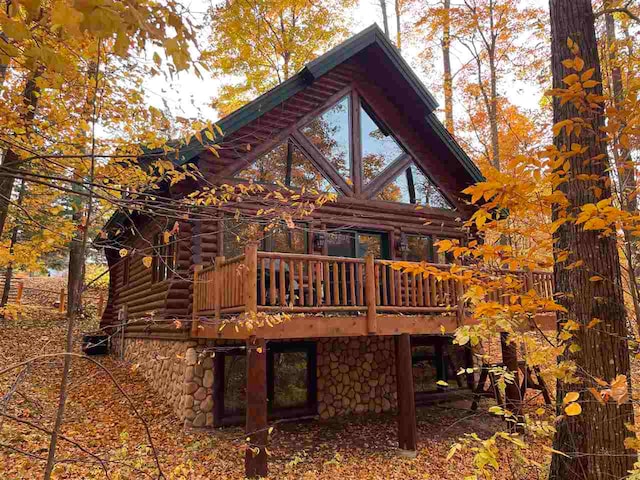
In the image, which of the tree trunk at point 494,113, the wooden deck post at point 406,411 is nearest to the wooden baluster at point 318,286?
the wooden deck post at point 406,411

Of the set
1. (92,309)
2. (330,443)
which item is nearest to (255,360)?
(330,443)

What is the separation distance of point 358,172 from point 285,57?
1088cm

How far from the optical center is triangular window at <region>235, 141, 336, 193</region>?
9820mm

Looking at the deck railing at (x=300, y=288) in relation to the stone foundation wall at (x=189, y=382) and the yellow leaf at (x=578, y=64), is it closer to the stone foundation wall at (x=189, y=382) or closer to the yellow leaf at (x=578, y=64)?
the stone foundation wall at (x=189, y=382)

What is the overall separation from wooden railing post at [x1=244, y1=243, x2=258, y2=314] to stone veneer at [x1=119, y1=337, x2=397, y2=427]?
2.88m

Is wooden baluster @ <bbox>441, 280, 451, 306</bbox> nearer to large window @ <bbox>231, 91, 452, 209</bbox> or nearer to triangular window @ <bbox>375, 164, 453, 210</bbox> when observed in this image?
large window @ <bbox>231, 91, 452, 209</bbox>

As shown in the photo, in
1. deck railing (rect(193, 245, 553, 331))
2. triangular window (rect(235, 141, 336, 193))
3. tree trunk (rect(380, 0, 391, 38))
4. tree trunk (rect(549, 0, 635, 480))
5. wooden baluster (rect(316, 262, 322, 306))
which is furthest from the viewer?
tree trunk (rect(380, 0, 391, 38))

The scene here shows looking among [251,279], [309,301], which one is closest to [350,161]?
[309,301]

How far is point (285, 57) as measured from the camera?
769 inches

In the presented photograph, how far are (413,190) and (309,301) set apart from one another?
6124mm

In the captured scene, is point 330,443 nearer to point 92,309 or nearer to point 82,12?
point 82,12

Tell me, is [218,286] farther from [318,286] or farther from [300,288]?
[318,286]

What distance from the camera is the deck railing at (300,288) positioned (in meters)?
6.57

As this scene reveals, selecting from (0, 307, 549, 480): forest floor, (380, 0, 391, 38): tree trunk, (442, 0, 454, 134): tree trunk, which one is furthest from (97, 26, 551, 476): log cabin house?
(380, 0, 391, 38): tree trunk
